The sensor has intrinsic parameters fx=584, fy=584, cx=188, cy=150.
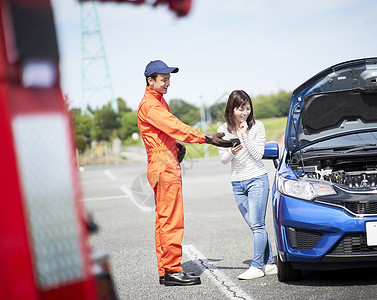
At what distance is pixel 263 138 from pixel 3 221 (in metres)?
4.55

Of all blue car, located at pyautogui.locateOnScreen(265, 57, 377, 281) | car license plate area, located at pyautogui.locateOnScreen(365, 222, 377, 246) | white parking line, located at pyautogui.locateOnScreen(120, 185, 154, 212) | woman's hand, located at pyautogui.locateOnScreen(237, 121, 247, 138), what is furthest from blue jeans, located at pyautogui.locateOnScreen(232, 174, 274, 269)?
white parking line, located at pyautogui.locateOnScreen(120, 185, 154, 212)

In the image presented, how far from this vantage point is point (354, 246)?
4.59 metres

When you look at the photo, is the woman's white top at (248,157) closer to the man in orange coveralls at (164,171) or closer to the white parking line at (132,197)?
the man in orange coveralls at (164,171)

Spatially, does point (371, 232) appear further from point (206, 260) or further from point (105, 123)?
point (105, 123)

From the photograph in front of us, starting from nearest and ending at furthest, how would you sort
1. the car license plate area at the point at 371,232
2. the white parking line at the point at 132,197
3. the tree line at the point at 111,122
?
the car license plate area at the point at 371,232 < the white parking line at the point at 132,197 < the tree line at the point at 111,122

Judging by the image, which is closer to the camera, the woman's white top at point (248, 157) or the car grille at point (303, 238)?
the car grille at point (303, 238)

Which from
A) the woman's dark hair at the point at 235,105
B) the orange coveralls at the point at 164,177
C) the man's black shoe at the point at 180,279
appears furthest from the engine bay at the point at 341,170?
the man's black shoe at the point at 180,279

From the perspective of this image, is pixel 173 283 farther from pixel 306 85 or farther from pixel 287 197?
pixel 306 85

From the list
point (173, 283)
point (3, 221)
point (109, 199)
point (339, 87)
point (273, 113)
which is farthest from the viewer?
point (273, 113)

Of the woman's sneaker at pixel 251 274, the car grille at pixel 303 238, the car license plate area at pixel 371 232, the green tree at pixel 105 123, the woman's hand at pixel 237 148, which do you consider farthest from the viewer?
the green tree at pixel 105 123

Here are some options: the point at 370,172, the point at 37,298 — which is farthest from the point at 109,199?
the point at 37,298

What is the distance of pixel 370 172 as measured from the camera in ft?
16.6

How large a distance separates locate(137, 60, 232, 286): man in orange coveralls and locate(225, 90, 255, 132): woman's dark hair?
2.06ft

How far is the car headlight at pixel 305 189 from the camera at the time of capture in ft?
15.6
